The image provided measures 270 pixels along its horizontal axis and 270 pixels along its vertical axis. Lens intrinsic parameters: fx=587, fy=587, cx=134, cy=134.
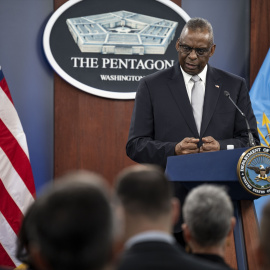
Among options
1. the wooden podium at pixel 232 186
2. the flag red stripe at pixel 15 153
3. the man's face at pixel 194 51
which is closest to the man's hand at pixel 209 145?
the wooden podium at pixel 232 186

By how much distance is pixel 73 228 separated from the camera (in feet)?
3.42

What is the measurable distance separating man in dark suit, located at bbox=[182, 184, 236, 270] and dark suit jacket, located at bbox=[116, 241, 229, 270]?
0.55m

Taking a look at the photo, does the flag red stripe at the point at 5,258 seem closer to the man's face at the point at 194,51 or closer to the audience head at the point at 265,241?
the man's face at the point at 194,51

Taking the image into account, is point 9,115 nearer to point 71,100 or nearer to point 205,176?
point 71,100

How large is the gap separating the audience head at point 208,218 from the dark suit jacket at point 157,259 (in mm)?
580

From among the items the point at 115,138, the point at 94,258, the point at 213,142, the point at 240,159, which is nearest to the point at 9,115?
the point at 115,138

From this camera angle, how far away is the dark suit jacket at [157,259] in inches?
53.2

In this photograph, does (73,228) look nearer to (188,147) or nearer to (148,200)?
(148,200)

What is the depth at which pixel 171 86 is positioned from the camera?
3525mm

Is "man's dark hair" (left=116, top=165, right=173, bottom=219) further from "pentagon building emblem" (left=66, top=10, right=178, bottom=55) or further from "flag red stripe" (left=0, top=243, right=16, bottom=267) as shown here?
"pentagon building emblem" (left=66, top=10, right=178, bottom=55)

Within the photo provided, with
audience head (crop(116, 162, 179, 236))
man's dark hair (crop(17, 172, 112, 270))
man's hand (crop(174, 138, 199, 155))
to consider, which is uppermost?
man's dark hair (crop(17, 172, 112, 270))

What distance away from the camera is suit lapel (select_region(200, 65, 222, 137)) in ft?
11.1

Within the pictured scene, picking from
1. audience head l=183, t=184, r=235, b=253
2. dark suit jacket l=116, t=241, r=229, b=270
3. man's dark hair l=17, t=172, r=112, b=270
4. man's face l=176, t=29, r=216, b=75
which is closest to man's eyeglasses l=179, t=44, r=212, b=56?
man's face l=176, t=29, r=216, b=75

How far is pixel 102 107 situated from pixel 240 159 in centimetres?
281
